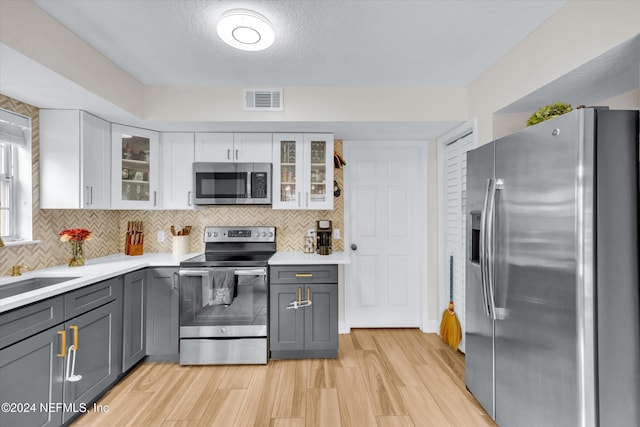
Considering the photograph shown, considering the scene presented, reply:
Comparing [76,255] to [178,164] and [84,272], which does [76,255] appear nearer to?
[84,272]

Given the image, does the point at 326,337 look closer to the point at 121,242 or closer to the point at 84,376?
the point at 84,376

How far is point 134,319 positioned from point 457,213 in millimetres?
3034

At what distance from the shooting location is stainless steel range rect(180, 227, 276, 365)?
104 inches

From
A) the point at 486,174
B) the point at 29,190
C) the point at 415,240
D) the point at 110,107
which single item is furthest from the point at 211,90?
the point at 415,240

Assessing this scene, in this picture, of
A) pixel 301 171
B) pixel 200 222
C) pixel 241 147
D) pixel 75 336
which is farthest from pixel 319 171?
pixel 75 336

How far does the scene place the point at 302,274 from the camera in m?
2.74

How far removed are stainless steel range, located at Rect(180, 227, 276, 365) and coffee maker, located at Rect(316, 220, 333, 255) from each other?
2.17 ft

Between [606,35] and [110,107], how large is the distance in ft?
10.1

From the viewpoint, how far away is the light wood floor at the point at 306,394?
1.98 meters

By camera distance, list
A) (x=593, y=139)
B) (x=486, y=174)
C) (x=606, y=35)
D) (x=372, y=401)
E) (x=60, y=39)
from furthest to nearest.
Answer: (x=372, y=401) < (x=486, y=174) < (x=60, y=39) < (x=606, y=35) < (x=593, y=139)

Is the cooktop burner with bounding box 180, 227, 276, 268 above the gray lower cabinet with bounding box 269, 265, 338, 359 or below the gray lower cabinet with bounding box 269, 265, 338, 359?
above

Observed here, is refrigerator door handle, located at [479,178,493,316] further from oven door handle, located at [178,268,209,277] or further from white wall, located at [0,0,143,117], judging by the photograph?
white wall, located at [0,0,143,117]

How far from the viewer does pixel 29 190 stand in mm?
2316

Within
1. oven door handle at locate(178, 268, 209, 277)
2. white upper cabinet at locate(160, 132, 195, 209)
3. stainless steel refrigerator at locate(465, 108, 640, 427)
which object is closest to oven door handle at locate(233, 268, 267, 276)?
oven door handle at locate(178, 268, 209, 277)
